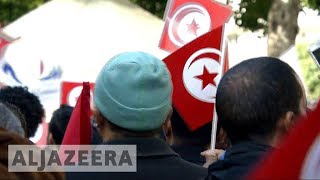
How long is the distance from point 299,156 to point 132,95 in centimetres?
108

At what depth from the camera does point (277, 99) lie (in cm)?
212

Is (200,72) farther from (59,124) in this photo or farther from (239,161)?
(239,161)

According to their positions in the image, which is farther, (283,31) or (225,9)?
(283,31)

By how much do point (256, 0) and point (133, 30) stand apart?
124 inches

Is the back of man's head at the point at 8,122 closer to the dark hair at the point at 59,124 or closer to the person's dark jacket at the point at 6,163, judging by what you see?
the person's dark jacket at the point at 6,163

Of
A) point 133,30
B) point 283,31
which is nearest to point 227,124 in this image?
point 133,30

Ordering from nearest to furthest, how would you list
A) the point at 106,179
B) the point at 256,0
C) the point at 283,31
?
1. the point at 106,179
2. the point at 283,31
3. the point at 256,0

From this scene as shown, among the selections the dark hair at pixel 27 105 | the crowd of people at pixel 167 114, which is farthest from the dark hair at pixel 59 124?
the crowd of people at pixel 167 114

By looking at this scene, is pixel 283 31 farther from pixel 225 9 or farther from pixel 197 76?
pixel 197 76

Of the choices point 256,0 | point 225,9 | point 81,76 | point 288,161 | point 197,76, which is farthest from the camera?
point 256,0

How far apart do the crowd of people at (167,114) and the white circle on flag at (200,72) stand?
3.00 feet

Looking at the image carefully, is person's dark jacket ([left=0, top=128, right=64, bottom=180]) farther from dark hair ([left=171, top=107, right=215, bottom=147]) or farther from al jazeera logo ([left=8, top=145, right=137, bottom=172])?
dark hair ([left=171, top=107, right=215, bottom=147])

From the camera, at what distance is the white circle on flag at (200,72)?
3623mm

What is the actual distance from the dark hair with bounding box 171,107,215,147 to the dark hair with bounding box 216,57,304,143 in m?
1.17
